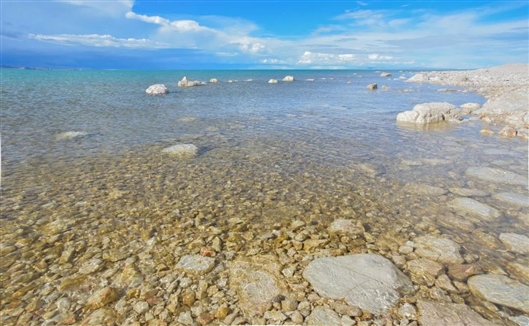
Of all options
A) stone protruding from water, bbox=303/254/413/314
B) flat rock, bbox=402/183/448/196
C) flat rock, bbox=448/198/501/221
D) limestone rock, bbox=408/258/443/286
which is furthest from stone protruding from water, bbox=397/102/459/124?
stone protruding from water, bbox=303/254/413/314

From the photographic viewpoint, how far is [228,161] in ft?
36.3

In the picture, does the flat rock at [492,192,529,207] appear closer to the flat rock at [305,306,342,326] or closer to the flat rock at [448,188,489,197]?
the flat rock at [448,188,489,197]

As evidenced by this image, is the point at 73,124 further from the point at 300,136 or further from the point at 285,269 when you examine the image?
the point at 285,269

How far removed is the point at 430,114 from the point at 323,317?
18.9 metres

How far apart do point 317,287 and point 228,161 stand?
7210mm

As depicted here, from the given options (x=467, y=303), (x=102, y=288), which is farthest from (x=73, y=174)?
(x=467, y=303)

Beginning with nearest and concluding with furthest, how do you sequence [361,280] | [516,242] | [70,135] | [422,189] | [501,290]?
[501,290]
[361,280]
[516,242]
[422,189]
[70,135]

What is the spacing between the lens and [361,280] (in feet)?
15.4

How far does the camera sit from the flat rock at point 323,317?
393 cm

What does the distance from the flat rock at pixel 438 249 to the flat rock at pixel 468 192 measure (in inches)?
119

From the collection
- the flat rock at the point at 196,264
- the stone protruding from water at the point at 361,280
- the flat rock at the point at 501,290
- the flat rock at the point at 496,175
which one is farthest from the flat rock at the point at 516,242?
the flat rock at the point at 196,264

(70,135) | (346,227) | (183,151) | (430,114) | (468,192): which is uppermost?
(430,114)

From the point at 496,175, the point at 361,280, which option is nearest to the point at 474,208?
the point at 496,175

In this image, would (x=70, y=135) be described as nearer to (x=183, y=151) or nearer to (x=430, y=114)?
(x=183, y=151)
